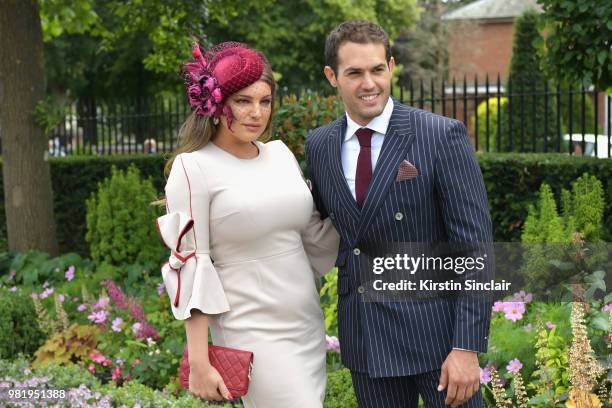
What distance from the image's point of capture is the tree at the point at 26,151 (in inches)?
325

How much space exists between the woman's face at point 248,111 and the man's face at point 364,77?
0.28m

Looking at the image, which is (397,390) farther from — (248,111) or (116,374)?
(116,374)

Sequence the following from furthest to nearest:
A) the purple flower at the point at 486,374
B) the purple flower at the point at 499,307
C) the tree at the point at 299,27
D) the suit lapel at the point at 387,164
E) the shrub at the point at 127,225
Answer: the tree at the point at 299,27, the shrub at the point at 127,225, the purple flower at the point at 499,307, the purple flower at the point at 486,374, the suit lapel at the point at 387,164

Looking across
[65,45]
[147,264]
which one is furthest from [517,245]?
[65,45]

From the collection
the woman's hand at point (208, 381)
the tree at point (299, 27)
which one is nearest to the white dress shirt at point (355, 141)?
the woman's hand at point (208, 381)

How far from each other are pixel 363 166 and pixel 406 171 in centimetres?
17

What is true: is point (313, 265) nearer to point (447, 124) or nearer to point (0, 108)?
point (447, 124)

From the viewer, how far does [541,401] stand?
388 centimetres

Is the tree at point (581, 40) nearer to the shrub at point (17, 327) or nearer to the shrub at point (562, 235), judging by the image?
the shrub at point (562, 235)

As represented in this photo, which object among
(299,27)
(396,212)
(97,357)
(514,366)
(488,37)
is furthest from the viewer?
(488,37)

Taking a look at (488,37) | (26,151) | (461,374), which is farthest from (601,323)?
(488,37)

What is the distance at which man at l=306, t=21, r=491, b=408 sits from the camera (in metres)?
2.65

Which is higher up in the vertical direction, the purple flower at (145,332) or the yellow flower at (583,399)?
the yellow flower at (583,399)

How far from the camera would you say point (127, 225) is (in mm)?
7844
